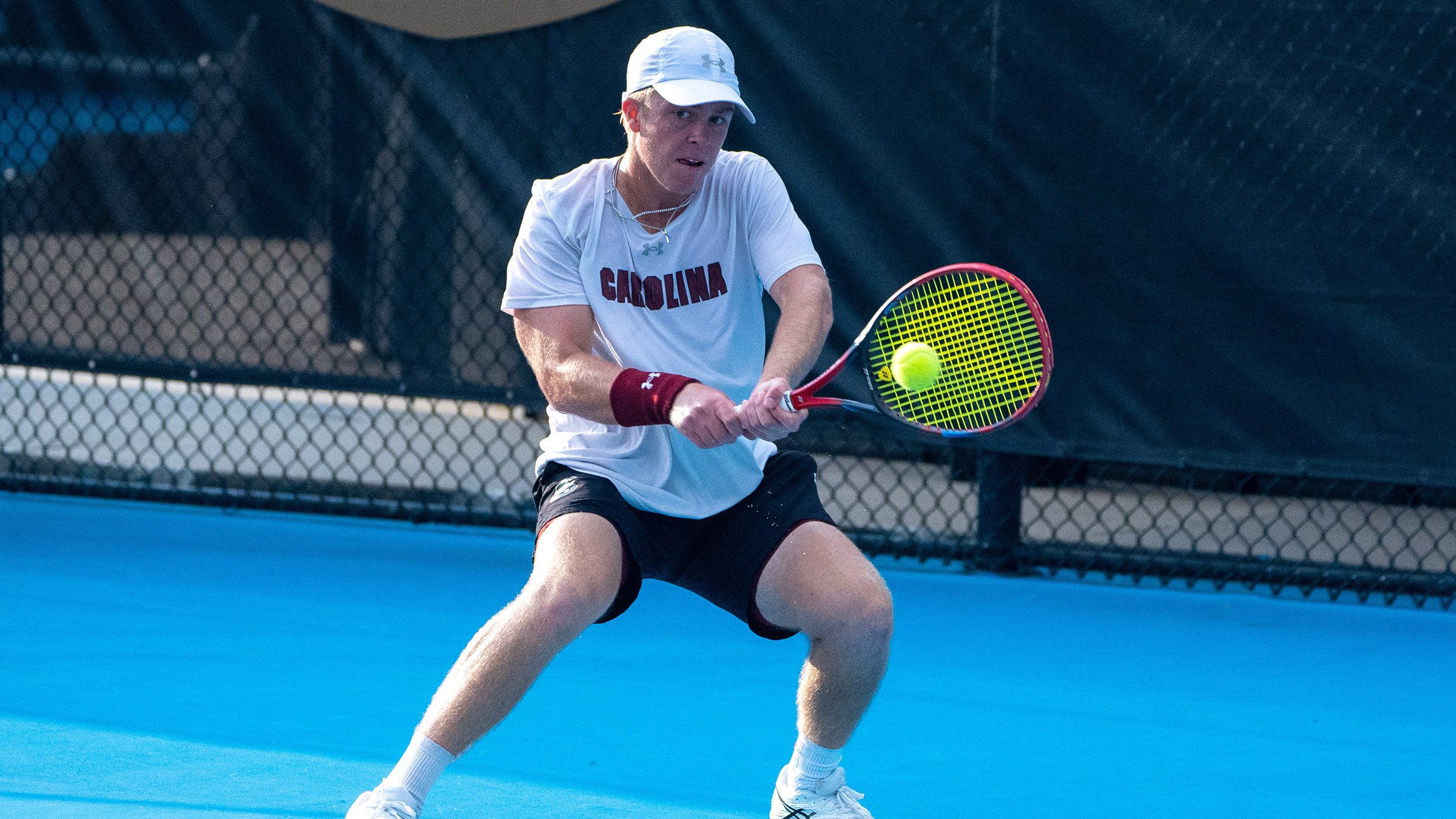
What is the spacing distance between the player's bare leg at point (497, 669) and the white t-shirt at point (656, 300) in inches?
10.5

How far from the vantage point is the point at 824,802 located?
2.34 meters

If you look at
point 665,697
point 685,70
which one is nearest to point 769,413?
point 685,70

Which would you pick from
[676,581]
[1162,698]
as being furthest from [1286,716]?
[676,581]

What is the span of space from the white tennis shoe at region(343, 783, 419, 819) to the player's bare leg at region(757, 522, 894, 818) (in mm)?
560

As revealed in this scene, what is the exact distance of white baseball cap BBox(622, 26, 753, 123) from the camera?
2.26m

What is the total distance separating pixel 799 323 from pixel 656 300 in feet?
0.71

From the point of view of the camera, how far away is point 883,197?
3953 millimetres

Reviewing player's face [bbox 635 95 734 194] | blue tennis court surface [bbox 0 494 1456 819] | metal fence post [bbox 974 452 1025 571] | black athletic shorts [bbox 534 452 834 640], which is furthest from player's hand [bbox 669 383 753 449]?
metal fence post [bbox 974 452 1025 571]

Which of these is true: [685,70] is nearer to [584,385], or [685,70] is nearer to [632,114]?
[632,114]

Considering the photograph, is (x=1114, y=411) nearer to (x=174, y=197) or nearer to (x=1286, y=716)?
(x=1286, y=716)

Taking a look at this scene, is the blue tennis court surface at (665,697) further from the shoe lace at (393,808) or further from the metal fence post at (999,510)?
the shoe lace at (393,808)

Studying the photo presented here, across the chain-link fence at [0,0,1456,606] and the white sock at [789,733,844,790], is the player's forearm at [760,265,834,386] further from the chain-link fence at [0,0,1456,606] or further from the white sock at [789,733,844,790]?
the chain-link fence at [0,0,1456,606]

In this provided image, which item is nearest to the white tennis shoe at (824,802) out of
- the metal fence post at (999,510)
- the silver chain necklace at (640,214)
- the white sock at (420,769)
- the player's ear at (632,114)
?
the white sock at (420,769)

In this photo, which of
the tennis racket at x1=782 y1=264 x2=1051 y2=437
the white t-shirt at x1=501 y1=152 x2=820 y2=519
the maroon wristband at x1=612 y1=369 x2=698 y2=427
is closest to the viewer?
the maroon wristband at x1=612 y1=369 x2=698 y2=427
